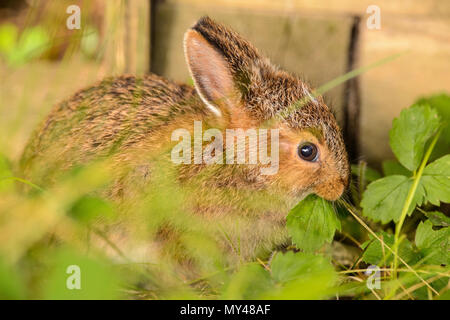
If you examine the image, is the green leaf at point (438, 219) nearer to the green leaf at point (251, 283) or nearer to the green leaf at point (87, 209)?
the green leaf at point (251, 283)

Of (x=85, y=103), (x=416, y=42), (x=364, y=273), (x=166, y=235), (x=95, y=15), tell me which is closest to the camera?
(x=364, y=273)

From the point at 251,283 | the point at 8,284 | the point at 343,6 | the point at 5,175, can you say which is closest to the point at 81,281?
the point at 8,284

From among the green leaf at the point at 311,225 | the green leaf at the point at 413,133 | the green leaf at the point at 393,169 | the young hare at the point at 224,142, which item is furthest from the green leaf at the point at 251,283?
the green leaf at the point at 393,169

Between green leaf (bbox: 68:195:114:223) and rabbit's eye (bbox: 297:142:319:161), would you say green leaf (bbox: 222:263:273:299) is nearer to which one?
green leaf (bbox: 68:195:114:223)

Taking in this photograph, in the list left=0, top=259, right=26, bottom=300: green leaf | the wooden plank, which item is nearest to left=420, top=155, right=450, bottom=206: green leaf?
left=0, top=259, right=26, bottom=300: green leaf

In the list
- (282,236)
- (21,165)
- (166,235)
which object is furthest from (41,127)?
(282,236)

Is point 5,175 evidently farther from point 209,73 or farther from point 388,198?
point 388,198
